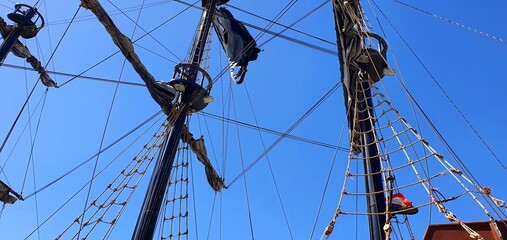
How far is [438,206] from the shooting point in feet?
11.5

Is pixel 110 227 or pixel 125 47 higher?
pixel 125 47

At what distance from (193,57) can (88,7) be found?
111 inches

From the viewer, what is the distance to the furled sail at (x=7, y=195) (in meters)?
8.85

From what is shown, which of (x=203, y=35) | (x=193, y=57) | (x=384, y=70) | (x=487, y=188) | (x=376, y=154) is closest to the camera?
(x=487, y=188)

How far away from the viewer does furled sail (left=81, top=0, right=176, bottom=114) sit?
8.84 meters

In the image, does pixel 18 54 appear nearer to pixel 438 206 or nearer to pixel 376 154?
pixel 376 154

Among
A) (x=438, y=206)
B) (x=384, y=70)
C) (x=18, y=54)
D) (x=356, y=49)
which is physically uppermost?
(x=18, y=54)

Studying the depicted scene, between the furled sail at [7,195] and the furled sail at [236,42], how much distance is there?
20.5ft

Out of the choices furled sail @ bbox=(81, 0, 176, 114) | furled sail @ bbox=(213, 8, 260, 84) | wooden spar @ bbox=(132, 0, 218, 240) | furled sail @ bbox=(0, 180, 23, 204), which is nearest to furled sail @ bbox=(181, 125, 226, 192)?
furled sail @ bbox=(81, 0, 176, 114)

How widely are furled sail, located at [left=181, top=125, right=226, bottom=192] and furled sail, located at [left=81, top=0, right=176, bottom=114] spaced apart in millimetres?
904

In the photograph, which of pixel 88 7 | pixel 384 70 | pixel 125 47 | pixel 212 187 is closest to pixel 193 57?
pixel 125 47

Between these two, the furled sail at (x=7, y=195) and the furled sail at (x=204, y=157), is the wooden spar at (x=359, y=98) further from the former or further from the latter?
the furled sail at (x=7, y=195)

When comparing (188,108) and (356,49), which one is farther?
(188,108)

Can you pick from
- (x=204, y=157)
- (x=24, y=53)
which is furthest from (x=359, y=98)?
(x=24, y=53)
